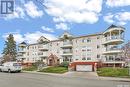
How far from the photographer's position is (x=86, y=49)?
67.9 metres

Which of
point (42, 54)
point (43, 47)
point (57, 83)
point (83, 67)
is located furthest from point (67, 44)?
point (57, 83)

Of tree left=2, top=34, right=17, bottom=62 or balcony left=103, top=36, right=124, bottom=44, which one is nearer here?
balcony left=103, top=36, right=124, bottom=44

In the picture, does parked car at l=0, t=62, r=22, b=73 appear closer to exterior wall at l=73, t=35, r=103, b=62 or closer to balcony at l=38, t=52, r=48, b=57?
exterior wall at l=73, t=35, r=103, b=62

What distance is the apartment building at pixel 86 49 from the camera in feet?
193

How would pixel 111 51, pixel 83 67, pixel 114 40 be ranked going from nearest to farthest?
1. pixel 83 67
2. pixel 111 51
3. pixel 114 40

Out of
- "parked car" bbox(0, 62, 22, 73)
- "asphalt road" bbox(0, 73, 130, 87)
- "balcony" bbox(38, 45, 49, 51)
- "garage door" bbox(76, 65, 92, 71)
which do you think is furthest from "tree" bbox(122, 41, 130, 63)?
"balcony" bbox(38, 45, 49, 51)

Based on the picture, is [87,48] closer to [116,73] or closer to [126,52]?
[126,52]

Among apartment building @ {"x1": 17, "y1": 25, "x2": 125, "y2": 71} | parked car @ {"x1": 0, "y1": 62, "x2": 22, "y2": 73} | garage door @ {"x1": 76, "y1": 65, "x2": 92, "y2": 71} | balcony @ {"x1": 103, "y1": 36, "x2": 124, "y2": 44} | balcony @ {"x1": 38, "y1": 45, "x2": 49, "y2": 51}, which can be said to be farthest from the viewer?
balcony @ {"x1": 38, "y1": 45, "x2": 49, "y2": 51}

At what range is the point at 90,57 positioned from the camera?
66.7m

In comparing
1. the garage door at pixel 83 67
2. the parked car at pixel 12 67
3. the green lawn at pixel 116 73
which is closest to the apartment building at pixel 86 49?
the garage door at pixel 83 67

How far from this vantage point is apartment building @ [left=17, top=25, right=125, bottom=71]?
58.9m

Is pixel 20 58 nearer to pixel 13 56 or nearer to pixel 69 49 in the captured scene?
pixel 13 56

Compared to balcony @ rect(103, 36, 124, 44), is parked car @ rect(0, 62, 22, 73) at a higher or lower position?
lower

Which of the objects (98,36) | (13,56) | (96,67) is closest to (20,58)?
(13,56)
